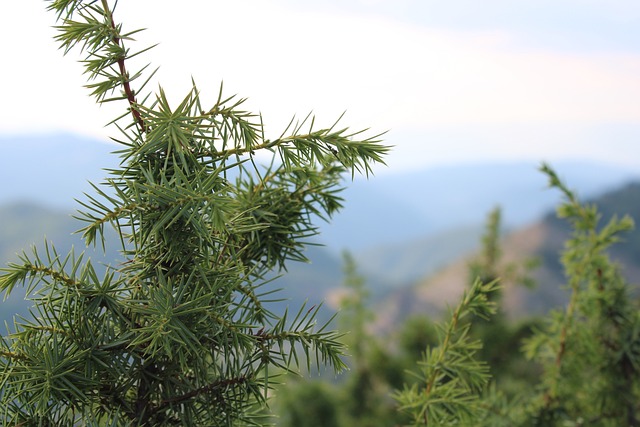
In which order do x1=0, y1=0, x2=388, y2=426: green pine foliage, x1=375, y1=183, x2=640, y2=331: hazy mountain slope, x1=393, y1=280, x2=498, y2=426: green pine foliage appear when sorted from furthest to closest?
1. x1=375, y1=183, x2=640, y2=331: hazy mountain slope
2. x1=393, y1=280, x2=498, y2=426: green pine foliage
3. x1=0, y1=0, x2=388, y2=426: green pine foliage

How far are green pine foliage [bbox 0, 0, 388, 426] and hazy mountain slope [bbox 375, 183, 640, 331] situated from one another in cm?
7332

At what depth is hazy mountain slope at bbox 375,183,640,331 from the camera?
255 ft

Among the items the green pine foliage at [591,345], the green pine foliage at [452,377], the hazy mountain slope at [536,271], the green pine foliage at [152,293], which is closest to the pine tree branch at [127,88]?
the green pine foliage at [152,293]

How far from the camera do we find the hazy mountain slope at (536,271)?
255 feet

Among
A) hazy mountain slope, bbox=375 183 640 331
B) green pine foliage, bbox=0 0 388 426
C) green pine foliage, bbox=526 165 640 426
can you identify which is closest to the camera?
green pine foliage, bbox=0 0 388 426

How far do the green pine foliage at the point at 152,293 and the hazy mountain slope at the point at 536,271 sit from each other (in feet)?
241

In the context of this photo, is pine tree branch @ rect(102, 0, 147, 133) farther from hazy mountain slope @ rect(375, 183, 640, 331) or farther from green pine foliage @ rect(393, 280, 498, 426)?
hazy mountain slope @ rect(375, 183, 640, 331)

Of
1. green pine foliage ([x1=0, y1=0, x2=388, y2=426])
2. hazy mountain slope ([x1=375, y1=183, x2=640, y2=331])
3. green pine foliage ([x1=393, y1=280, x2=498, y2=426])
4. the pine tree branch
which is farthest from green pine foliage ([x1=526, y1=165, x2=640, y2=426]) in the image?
hazy mountain slope ([x1=375, y1=183, x2=640, y2=331])

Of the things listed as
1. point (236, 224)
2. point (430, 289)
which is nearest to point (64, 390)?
point (236, 224)

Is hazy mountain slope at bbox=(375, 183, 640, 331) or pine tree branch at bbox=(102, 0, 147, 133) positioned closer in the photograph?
pine tree branch at bbox=(102, 0, 147, 133)

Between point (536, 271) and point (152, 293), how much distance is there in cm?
8498

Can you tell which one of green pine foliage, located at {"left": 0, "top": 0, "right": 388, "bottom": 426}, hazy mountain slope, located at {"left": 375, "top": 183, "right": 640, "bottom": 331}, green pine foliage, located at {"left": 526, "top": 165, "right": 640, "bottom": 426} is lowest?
hazy mountain slope, located at {"left": 375, "top": 183, "right": 640, "bottom": 331}

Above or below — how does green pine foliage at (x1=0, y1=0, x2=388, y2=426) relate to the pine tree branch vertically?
below

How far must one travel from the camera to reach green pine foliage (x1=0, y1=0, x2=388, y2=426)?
1.20 metres
